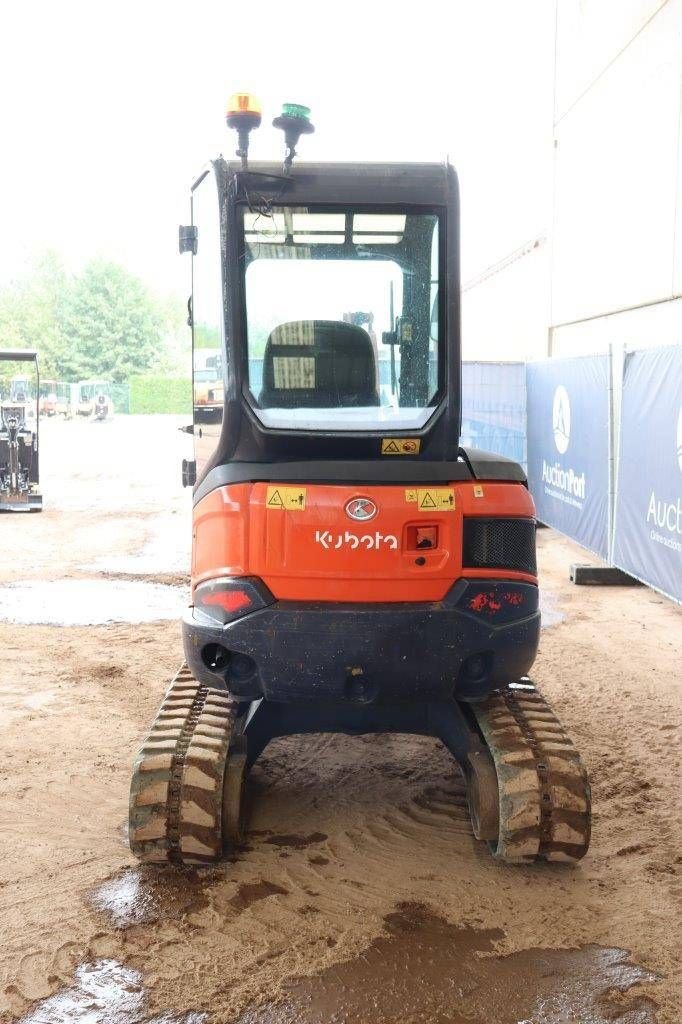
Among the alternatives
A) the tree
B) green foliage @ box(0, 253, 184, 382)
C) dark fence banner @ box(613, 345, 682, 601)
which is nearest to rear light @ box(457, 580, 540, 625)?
dark fence banner @ box(613, 345, 682, 601)

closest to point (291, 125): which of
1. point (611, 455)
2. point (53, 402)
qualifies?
point (611, 455)

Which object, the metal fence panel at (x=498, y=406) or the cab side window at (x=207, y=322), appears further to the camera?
the metal fence panel at (x=498, y=406)

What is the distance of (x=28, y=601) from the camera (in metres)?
9.53

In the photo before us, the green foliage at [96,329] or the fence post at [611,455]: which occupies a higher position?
the green foliage at [96,329]

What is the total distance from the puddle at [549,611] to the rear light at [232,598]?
196 inches

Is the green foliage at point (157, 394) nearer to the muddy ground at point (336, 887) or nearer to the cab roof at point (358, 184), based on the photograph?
the muddy ground at point (336, 887)

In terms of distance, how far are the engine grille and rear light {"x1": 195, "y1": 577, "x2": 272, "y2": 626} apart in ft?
2.85

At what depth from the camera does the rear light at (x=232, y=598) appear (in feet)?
13.9

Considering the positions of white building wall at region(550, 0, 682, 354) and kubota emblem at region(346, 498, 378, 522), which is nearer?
kubota emblem at region(346, 498, 378, 522)

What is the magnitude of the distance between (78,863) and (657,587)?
5.93m

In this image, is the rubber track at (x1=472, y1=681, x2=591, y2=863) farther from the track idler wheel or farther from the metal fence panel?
the metal fence panel

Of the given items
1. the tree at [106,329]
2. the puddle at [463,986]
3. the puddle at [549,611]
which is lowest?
the puddle at [463,986]

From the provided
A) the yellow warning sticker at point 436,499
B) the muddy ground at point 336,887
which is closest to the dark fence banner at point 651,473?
the muddy ground at point 336,887

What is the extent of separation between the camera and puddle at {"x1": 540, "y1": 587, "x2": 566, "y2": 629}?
8.92 metres
